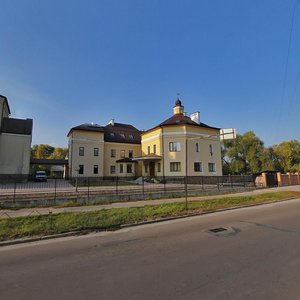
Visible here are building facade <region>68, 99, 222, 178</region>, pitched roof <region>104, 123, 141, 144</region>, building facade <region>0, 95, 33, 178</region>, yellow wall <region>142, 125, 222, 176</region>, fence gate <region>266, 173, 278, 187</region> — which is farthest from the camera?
pitched roof <region>104, 123, 141, 144</region>

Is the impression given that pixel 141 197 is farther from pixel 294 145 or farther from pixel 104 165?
pixel 294 145

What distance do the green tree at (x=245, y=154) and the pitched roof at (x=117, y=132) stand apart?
25929mm

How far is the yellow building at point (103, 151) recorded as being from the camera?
1662 inches

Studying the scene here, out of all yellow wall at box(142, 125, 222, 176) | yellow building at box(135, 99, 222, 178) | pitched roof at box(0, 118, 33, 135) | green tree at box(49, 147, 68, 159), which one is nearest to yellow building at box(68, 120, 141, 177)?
yellow building at box(135, 99, 222, 178)

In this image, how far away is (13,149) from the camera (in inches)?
1270

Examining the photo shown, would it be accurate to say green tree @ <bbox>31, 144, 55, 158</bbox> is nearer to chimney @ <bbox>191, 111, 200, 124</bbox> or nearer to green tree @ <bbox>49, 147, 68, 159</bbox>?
green tree @ <bbox>49, 147, 68, 159</bbox>

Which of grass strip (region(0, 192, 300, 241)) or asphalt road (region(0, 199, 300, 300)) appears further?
grass strip (region(0, 192, 300, 241))

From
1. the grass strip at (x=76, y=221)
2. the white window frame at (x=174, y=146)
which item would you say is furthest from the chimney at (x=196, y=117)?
the grass strip at (x=76, y=221)

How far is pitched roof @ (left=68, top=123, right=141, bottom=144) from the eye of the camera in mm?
44906

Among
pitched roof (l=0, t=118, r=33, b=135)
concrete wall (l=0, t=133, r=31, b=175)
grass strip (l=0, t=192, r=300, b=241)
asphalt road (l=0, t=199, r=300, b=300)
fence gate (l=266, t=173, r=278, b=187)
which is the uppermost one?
pitched roof (l=0, t=118, r=33, b=135)

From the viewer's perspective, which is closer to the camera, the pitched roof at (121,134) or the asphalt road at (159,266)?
the asphalt road at (159,266)

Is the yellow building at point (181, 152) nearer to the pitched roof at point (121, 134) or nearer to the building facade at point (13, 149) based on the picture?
the pitched roof at point (121, 134)

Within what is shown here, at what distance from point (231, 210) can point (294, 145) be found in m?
56.7

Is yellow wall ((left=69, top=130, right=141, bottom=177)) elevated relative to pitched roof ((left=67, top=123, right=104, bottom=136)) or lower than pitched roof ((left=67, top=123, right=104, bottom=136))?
lower
